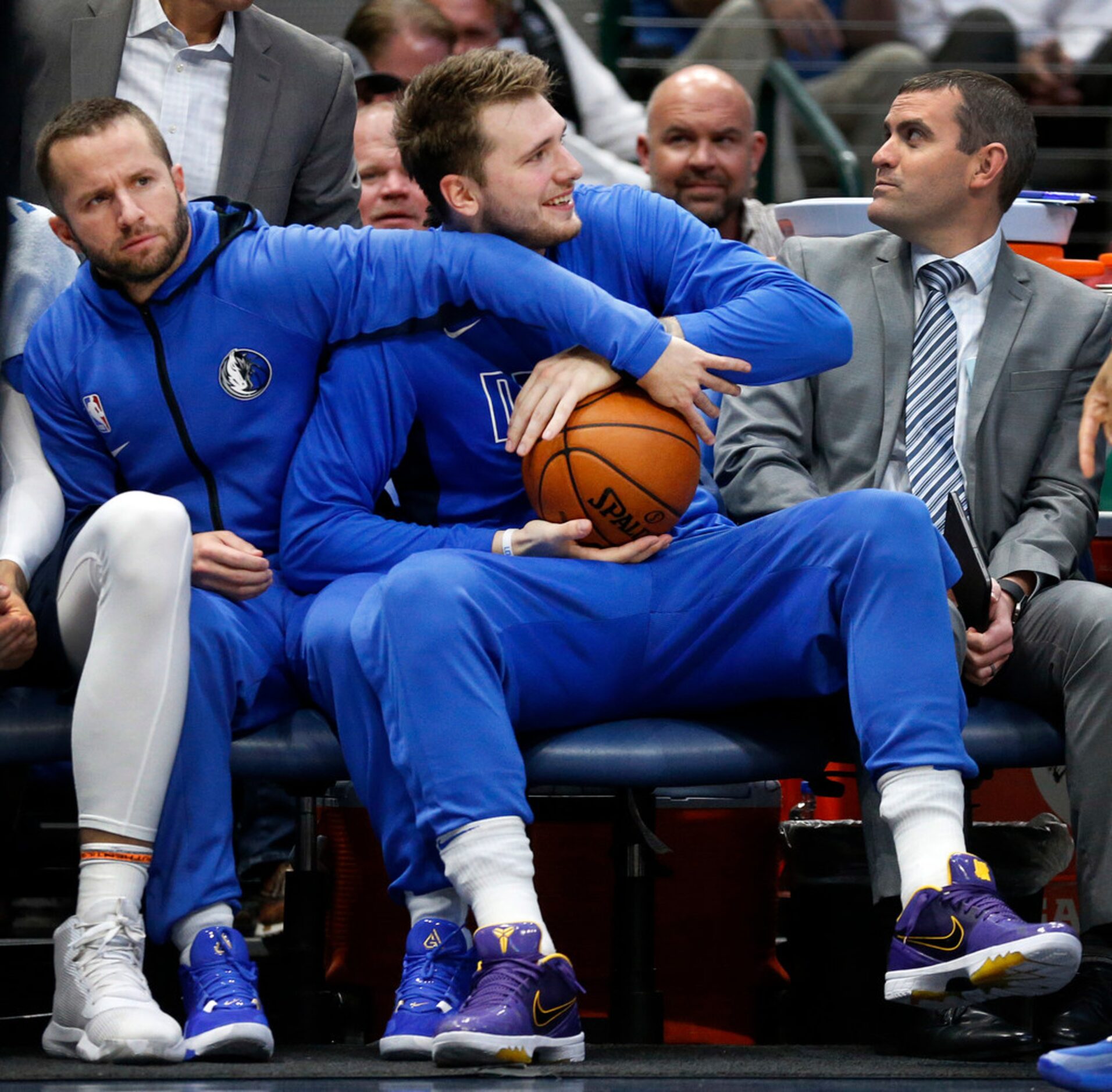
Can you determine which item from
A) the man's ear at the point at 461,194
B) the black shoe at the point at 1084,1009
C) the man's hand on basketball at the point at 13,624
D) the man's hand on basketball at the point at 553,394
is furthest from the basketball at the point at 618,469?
the black shoe at the point at 1084,1009

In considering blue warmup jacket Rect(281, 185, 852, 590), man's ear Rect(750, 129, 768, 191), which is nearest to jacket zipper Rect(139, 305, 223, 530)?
blue warmup jacket Rect(281, 185, 852, 590)

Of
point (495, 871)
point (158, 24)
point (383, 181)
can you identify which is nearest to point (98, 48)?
point (158, 24)

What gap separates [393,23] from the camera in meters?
5.32

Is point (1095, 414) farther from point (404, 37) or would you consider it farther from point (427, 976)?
point (404, 37)

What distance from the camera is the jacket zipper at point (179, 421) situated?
295cm

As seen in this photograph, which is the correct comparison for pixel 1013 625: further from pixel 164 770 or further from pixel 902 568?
pixel 164 770

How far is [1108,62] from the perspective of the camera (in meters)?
6.07

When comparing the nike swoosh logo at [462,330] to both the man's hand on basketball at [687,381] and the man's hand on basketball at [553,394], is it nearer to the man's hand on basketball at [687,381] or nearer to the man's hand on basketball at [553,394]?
the man's hand on basketball at [553,394]

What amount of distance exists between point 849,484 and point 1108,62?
11.3 feet

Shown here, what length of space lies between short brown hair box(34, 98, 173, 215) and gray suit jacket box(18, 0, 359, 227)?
31.8 inches

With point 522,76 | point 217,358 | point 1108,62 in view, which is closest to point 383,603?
point 217,358

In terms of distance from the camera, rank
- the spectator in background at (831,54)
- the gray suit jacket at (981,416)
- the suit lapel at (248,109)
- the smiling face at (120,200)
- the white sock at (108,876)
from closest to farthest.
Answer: the white sock at (108,876) < the smiling face at (120,200) < the gray suit jacket at (981,416) < the suit lapel at (248,109) < the spectator in background at (831,54)

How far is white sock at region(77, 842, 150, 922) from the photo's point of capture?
2566 millimetres

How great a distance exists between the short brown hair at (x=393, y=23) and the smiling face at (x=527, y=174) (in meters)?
2.48
